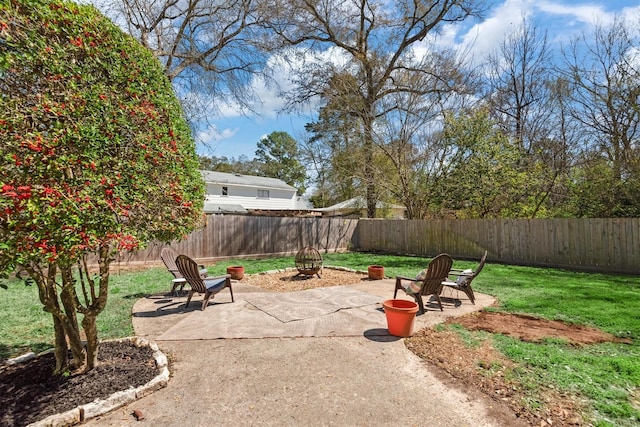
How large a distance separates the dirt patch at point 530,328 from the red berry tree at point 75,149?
3.99 meters

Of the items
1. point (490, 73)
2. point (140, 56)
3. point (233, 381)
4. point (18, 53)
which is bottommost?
point (233, 381)

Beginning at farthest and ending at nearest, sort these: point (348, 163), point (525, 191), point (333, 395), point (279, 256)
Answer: point (348, 163) → point (279, 256) → point (525, 191) → point (333, 395)

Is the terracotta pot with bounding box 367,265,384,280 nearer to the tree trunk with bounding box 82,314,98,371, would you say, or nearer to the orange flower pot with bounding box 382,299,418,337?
the orange flower pot with bounding box 382,299,418,337

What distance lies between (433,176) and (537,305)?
7828 millimetres

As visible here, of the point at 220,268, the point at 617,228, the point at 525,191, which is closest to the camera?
the point at 617,228

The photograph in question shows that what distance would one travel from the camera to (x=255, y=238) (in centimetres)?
1293

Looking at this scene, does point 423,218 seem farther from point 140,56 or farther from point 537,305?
point 140,56

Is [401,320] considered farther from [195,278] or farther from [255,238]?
[255,238]

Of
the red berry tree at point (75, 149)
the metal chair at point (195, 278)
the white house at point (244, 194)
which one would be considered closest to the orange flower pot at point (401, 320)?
the red berry tree at point (75, 149)

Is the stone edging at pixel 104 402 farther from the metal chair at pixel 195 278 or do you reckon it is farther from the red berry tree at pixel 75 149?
the metal chair at pixel 195 278

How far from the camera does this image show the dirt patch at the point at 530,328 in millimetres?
3709

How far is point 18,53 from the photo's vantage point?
2.11 meters

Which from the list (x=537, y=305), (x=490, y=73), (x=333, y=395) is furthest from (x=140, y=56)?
(x=490, y=73)

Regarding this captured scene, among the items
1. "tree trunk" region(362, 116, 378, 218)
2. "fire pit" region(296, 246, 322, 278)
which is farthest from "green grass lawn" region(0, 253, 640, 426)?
"tree trunk" region(362, 116, 378, 218)
